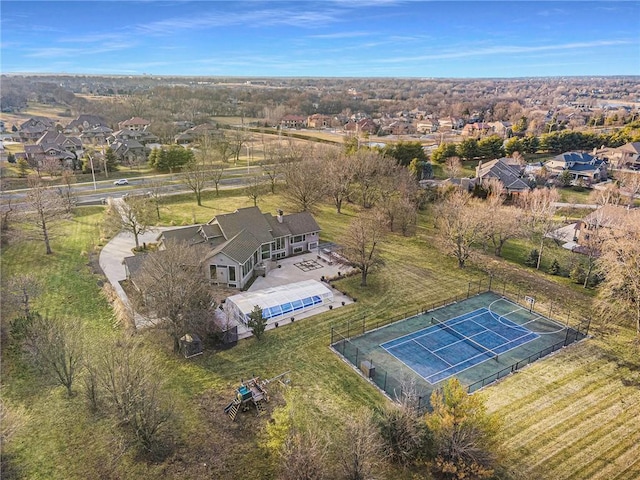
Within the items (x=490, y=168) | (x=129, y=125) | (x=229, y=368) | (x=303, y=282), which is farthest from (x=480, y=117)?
Answer: (x=229, y=368)

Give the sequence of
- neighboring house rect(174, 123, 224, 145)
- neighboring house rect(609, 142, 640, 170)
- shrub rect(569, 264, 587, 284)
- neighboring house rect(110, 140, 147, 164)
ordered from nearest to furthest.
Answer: shrub rect(569, 264, 587, 284) < neighboring house rect(609, 142, 640, 170) < neighboring house rect(110, 140, 147, 164) < neighboring house rect(174, 123, 224, 145)

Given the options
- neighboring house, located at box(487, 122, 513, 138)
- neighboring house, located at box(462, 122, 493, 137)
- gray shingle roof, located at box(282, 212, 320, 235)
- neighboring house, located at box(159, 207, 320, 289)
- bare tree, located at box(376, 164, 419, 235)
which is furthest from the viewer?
neighboring house, located at box(487, 122, 513, 138)

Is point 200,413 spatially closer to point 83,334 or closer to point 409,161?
point 83,334

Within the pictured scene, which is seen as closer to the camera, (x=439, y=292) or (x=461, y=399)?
(x=461, y=399)

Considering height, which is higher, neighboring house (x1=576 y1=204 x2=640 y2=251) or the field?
neighboring house (x1=576 y1=204 x2=640 y2=251)

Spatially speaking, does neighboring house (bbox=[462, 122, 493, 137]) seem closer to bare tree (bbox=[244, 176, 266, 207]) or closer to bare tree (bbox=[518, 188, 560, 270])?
bare tree (bbox=[518, 188, 560, 270])

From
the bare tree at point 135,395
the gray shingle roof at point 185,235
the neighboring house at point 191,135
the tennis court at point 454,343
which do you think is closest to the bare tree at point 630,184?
the tennis court at point 454,343

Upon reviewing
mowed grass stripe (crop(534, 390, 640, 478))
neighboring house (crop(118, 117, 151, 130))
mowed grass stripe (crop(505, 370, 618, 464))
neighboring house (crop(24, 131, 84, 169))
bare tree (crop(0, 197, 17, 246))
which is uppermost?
neighboring house (crop(118, 117, 151, 130))

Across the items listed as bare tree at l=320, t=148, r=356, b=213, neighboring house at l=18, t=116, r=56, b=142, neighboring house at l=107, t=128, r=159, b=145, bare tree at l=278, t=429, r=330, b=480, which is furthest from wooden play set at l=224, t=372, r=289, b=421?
neighboring house at l=18, t=116, r=56, b=142

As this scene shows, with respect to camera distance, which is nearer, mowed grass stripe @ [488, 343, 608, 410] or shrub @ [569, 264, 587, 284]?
mowed grass stripe @ [488, 343, 608, 410]
